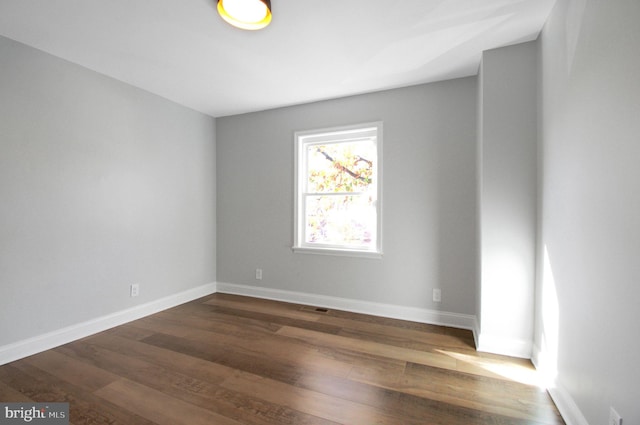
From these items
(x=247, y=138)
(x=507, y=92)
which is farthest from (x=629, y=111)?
(x=247, y=138)

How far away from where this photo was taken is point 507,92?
2.27 m

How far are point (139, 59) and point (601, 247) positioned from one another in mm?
3510

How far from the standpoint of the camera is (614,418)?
1169 millimetres

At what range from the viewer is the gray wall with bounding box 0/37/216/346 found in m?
2.19

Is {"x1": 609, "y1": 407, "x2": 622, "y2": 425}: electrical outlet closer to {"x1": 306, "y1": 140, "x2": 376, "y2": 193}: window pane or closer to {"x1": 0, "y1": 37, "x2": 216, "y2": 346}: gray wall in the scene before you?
{"x1": 306, "y1": 140, "x2": 376, "y2": 193}: window pane

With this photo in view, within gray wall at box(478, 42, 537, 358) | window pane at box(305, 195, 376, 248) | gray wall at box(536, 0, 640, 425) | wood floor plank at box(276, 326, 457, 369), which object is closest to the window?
window pane at box(305, 195, 376, 248)

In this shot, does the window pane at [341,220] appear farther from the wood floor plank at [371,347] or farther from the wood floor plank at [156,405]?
the wood floor plank at [156,405]

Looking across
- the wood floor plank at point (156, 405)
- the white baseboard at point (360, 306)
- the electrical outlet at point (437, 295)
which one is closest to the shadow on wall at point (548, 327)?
the white baseboard at point (360, 306)

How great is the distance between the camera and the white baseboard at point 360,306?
9.33ft

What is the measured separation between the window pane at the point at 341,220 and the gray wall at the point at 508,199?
1222mm

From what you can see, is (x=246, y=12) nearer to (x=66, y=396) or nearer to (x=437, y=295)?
(x=66, y=396)

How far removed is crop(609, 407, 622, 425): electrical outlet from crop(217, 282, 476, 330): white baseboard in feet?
5.10

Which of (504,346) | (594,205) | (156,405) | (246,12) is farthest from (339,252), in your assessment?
(246,12)

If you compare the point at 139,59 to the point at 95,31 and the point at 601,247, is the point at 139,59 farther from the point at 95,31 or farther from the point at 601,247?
the point at 601,247
